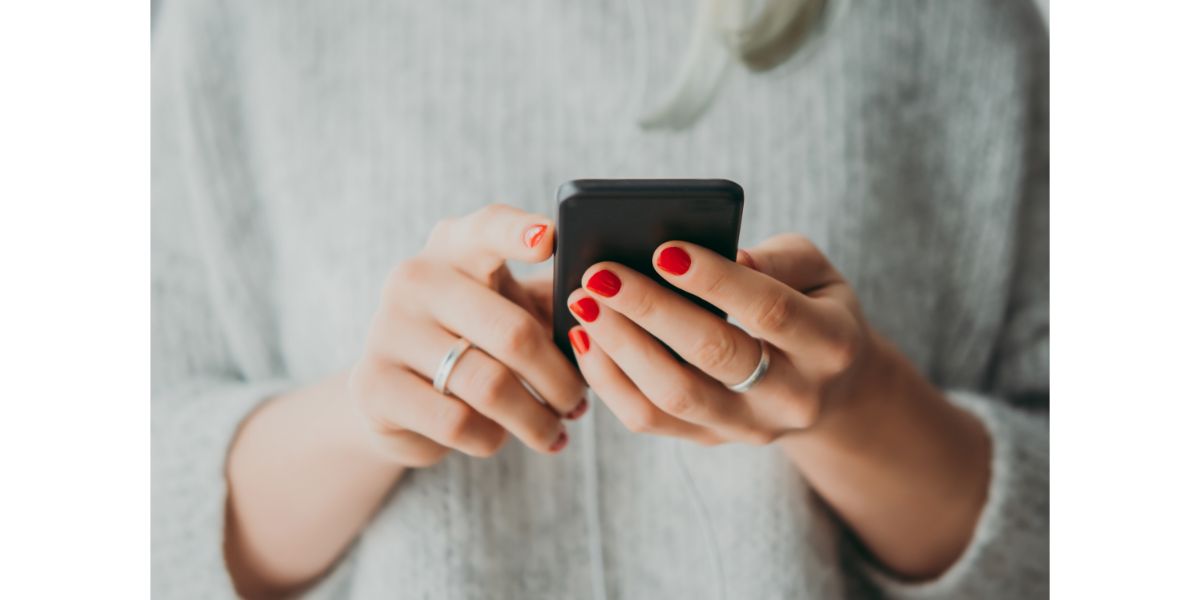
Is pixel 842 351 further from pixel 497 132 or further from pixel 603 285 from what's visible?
pixel 497 132

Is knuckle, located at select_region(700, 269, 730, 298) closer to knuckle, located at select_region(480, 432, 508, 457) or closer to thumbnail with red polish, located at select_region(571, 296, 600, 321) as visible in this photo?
thumbnail with red polish, located at select_region(571, 296, 600, 321)

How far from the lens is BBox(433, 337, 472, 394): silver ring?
43 centimetres

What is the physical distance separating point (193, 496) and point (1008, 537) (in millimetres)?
671

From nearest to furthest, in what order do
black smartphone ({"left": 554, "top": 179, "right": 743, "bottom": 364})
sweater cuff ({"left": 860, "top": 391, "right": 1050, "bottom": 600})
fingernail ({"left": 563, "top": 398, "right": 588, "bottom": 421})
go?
black smartphone ({"left": 554, "top": 179, "right": 743, "bottom": 364}) → fingernail ({"left": 563, "top": 398, "right": 588, "bottom": 421}) → sweater cuff ({"left": 860, "top": 391, "right": 1050, "bottom": 600})

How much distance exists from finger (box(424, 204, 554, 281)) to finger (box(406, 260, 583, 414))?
0.04 ft

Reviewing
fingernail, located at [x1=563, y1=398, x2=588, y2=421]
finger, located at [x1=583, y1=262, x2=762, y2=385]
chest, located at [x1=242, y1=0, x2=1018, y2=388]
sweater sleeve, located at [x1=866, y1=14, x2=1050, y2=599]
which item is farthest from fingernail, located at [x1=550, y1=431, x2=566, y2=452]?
sweater sleeve, located at [x1=866, y1=14, x2=1050, y2=599]

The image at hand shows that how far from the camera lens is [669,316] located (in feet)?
1.27

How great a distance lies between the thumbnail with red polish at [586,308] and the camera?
400mm
